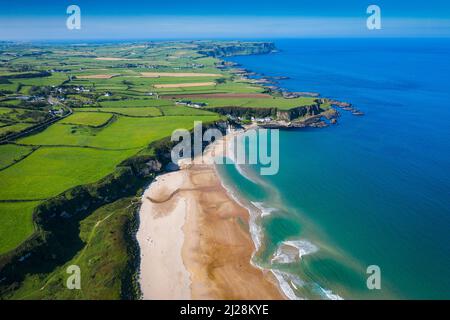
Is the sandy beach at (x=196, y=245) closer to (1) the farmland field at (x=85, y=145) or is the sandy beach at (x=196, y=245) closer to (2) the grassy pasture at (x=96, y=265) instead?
(2) the grassy pasture at (x=96, y=265)

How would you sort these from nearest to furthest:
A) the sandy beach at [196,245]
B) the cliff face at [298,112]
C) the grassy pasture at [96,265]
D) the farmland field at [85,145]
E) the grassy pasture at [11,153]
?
the grassy pasture at [96,265], the sandy beach at [196,245], the farmland field at [85,145], the grassy pasture at [11,153], the cliff face at [298,112]

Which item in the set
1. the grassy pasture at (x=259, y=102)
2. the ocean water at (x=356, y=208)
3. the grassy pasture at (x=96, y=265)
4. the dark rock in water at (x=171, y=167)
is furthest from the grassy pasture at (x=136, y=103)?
the grassy pasture at (x=96, y=265)

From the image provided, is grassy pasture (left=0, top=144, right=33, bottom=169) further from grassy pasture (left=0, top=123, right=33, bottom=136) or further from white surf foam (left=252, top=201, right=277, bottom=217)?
white surf foam (left=252, top=201, right=277, bottom=217)

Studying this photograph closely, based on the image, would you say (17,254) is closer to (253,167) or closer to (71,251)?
(71,251)

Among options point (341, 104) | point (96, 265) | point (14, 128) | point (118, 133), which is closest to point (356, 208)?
point (96, 265)

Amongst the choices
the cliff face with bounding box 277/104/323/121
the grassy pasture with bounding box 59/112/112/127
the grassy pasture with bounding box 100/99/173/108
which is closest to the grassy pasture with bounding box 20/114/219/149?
the grassy pasture with bounding box 59/112/112/127

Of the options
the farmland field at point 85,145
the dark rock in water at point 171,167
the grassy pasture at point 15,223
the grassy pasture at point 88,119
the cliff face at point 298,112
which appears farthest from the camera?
the cliff face at point 298,112
